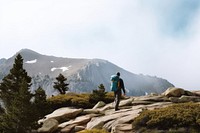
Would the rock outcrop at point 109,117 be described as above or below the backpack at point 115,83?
below

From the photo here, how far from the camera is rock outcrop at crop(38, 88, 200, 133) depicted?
20266 millimetres

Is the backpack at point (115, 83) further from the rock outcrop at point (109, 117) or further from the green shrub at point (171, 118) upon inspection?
the green shrub at point (171, 118)

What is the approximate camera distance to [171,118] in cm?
1762

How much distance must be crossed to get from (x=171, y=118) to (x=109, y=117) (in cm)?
530

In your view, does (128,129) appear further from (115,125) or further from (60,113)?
(60,113)

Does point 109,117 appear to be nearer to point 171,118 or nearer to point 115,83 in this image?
point 115,83

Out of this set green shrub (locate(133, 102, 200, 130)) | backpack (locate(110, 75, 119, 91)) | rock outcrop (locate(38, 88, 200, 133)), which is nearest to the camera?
green shrub (locate(133, 102, 200, 130))

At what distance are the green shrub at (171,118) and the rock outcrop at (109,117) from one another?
3.12ft

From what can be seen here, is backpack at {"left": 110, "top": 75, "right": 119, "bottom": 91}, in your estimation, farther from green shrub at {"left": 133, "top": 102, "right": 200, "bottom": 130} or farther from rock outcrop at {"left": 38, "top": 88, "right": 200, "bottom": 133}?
green shrub at {"left": 133, "top": 102, "right": 200, "bottom": 130}

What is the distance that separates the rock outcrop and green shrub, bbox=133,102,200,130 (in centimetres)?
95

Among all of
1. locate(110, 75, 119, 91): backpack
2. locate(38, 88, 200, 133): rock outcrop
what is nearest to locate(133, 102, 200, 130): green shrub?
locate(38, 88, 200, 133): rock outcrop

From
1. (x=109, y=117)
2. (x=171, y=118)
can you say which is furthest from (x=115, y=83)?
(x=171, y=118)

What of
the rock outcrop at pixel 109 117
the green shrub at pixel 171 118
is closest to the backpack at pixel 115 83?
the rock outcrop at pixel 109 117

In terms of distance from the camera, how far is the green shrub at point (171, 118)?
Answer: 56.7 ft
